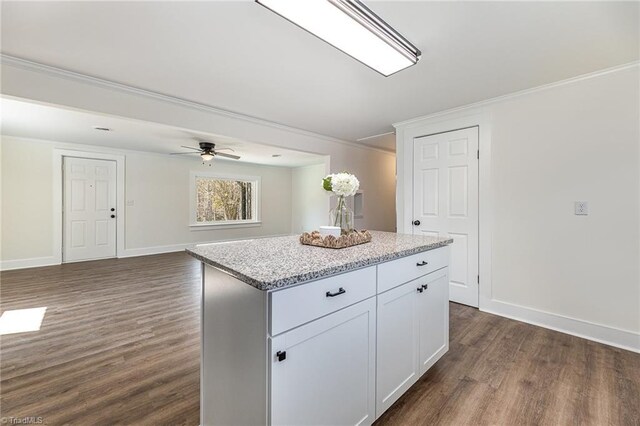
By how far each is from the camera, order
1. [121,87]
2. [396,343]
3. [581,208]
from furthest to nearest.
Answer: [121,87], [581,208], [396,343]

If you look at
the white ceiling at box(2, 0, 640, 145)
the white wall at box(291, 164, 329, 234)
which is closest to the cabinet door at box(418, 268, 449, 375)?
the white ceiling at box(2, 0, 640, 145)

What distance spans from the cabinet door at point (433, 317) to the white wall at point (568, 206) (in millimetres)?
1370

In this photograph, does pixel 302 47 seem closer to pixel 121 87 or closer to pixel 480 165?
pixel 121 87

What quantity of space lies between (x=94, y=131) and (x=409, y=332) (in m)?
5.10

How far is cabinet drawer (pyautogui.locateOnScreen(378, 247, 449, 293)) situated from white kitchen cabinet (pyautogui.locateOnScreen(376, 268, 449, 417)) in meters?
0.04

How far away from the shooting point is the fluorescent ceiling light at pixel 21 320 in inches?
95.9

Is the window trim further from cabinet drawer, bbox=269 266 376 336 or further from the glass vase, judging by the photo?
cabinet drawer, bbox=269 266 376 336

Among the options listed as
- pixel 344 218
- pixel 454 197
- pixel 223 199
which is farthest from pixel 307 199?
pixel 344 218

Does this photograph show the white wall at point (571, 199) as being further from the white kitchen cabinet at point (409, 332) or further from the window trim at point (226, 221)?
the window trim at point (226, 221)

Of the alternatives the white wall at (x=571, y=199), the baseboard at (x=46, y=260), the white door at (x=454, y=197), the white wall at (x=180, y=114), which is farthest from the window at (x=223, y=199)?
the white wall at (x=571, y=199)

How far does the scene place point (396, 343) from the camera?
58.8 inches

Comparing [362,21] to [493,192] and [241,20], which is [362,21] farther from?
[493,192]

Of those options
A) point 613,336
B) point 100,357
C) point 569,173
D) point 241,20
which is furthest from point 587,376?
point 100,357

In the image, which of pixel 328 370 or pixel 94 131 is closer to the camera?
pixel 328 370
